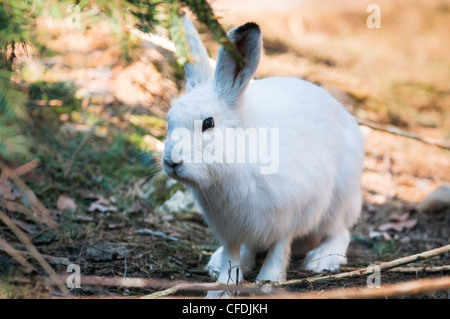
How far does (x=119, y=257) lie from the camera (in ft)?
12.0

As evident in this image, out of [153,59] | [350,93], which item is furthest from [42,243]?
[350,93]

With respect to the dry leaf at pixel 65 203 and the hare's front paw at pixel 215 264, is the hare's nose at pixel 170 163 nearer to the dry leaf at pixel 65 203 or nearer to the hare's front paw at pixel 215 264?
the hare's front paw at pixel 215 264

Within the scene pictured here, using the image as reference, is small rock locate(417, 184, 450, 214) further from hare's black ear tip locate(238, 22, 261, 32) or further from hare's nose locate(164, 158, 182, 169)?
hare's nose locate(164, 158, 182, 169)

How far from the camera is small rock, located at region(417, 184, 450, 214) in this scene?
5.10m

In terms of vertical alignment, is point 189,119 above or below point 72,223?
above

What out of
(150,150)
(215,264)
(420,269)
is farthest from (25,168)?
(420,269)

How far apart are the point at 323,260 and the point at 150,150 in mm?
2156

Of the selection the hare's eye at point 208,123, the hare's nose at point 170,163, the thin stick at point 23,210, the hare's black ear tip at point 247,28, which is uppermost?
the hare's black ear tip at point 247,28

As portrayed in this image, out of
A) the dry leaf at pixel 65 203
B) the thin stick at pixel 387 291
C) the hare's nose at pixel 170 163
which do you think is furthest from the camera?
the dry leaf at pixel 65 203

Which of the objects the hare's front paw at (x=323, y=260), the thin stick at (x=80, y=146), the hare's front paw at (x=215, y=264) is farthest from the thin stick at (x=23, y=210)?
the hare's front paw at (x=323, y=260)

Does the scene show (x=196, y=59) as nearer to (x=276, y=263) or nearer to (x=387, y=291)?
(x=276, y=263)

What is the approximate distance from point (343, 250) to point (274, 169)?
3.97ft

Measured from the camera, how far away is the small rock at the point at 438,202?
16.7 feet

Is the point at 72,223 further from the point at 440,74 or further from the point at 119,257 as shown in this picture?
the point at 440,74
